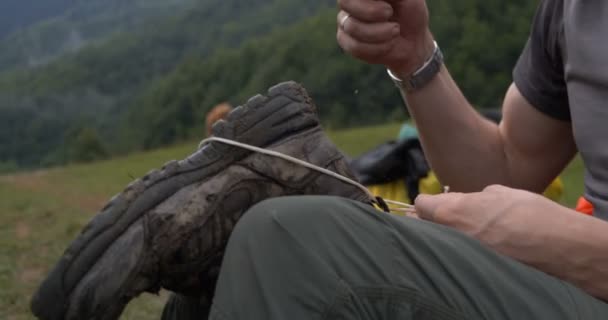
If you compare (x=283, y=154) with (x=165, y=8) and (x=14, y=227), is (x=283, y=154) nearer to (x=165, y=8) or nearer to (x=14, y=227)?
(x=14, y=227)

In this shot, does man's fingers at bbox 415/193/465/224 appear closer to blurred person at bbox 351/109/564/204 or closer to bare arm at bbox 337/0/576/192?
bare arm at bbox 337/0/576/192

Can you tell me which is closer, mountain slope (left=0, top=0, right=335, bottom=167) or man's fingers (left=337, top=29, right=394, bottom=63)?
man's fingers (left=337, top=29, right=394, bottom=63)

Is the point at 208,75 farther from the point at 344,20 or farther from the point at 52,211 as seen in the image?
the point at 344,20

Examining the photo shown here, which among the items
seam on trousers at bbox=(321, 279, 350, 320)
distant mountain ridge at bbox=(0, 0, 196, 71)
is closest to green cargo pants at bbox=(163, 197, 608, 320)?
seam on trousers at bbox=(321, 279, 350, 320)

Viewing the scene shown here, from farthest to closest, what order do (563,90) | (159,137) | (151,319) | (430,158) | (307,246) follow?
(159,137), (151,319), (430,158), (563,90), (307,246)

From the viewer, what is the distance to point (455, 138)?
148cm

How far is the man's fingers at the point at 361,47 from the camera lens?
1.29m

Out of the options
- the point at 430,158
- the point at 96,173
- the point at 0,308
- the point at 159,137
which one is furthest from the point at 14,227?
the point at 159,137

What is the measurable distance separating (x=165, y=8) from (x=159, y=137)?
4981cm

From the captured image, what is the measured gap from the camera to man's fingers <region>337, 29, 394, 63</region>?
4.22 ft

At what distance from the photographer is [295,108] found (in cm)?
115

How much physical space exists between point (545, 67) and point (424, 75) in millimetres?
213

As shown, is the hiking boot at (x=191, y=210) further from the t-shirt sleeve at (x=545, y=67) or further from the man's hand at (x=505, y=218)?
the t-shirt sleeve at (x=545, y=67)

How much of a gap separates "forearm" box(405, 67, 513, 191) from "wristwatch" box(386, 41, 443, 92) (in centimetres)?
1
